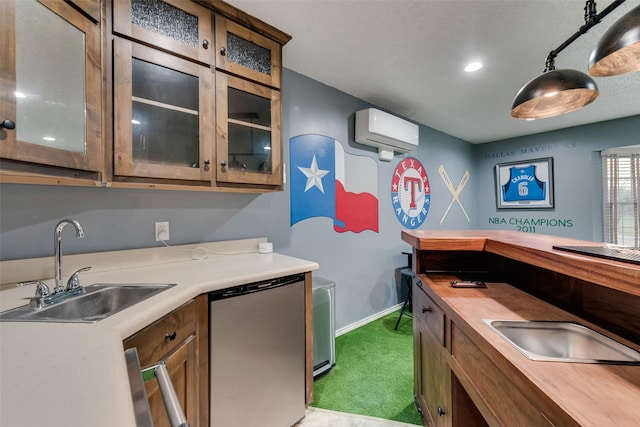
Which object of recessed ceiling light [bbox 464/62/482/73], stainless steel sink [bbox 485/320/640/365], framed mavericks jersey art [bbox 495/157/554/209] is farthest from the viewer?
framed mavericks jersey art [bbox 495/157/554/209]

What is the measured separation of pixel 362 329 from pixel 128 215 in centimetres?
239

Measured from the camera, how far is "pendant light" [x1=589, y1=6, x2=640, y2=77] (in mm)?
922

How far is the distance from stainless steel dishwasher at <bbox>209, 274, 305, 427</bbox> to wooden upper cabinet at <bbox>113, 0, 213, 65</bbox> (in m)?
1.32

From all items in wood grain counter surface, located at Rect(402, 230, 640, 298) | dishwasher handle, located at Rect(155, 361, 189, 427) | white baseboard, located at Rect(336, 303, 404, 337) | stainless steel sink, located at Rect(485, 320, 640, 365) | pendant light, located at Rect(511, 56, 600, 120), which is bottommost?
white baseboard, located at Rect(336, 303, 404, 337)

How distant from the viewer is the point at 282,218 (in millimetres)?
2275

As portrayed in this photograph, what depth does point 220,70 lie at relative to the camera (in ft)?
5.17

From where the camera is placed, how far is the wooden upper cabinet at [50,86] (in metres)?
0.92

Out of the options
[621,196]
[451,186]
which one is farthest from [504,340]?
[621,196]

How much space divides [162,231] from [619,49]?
2.34 m

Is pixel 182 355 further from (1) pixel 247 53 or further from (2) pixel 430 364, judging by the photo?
(1) pixel 247 53

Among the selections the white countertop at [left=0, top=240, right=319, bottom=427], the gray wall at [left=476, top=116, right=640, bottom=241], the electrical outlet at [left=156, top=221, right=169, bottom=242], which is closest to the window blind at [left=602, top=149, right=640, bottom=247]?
the gray wall at [left=476, top=116, right=640, bottom=241]

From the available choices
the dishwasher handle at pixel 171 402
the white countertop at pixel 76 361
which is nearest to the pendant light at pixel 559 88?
the white countertop at pixel 76 361

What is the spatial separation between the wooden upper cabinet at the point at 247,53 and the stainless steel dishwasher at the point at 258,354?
4.32ft

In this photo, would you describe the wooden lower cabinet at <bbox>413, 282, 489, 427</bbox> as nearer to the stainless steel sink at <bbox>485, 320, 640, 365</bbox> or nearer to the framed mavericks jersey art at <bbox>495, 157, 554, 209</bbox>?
the stainless steel sink at <bbox>485, 320, 640, 365</bbox>
